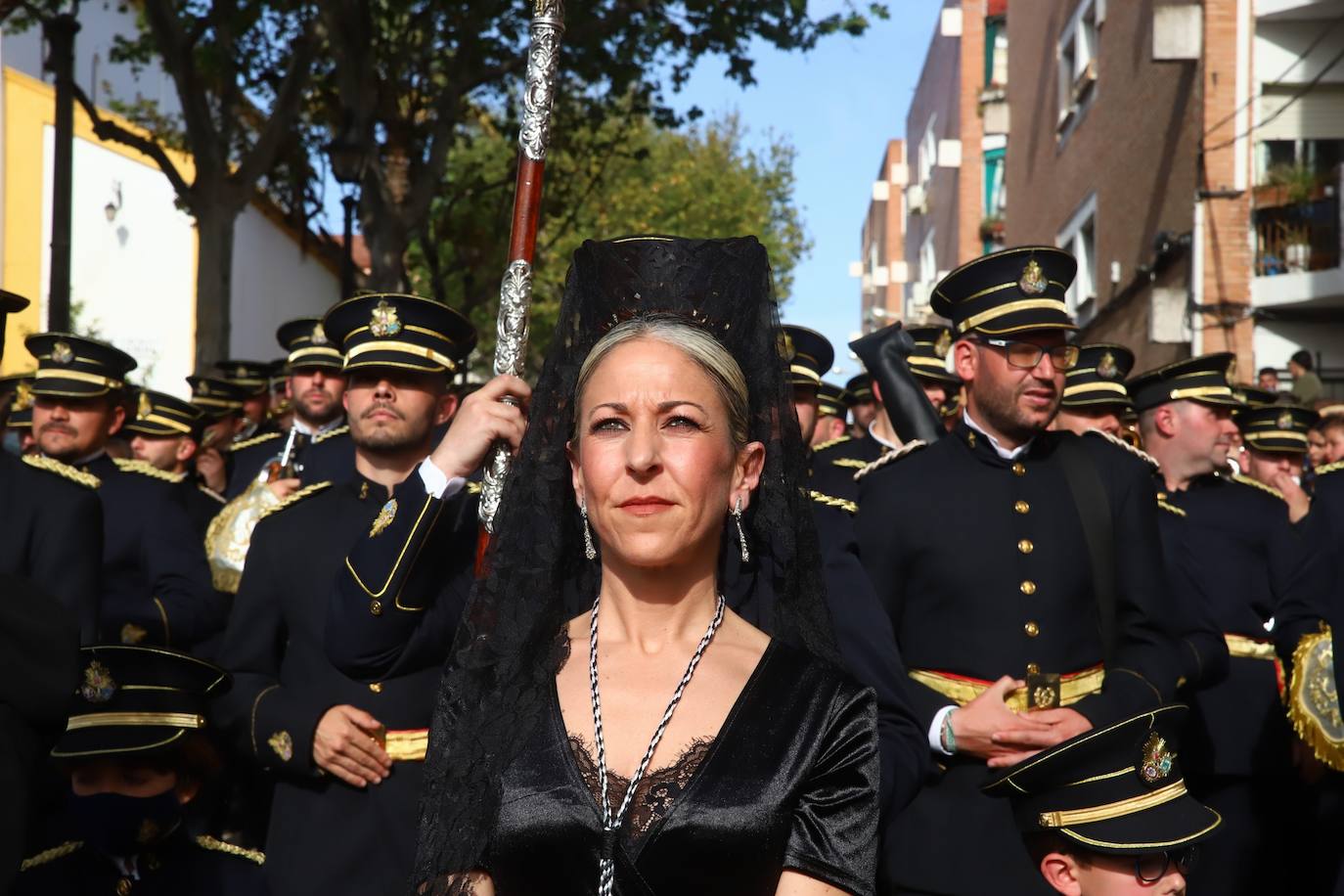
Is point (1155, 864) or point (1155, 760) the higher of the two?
point (1155, 760)

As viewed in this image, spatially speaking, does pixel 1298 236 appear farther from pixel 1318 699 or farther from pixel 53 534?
pixel 53 534

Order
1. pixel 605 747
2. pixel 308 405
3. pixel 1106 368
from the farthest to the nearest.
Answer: pixel 308 405 < pixel 1106 368 < pixel 605 747

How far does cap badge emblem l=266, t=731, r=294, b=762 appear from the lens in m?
5.06

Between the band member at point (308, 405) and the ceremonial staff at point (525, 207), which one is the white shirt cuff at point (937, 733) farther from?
the band member at point (308, 405)

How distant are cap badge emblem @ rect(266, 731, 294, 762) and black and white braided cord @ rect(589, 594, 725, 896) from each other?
6.96ft

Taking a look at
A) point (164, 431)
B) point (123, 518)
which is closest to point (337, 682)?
point (123, 518)

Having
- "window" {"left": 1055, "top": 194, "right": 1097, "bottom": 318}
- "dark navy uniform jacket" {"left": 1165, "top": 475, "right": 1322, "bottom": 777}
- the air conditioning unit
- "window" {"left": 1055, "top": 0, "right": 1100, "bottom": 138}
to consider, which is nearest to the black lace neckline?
"dark navy uniform jacket" {"left": 1165, "top": 475, "right": 1322, "bottom": 777}

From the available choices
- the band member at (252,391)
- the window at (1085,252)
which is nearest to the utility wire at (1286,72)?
the window at (1085,252)

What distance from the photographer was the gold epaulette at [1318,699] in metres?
5.64

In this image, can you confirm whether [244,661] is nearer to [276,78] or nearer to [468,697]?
[468,697]

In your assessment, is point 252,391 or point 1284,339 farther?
point 1284,339

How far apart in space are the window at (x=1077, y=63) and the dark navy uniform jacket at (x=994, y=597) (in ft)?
69.0

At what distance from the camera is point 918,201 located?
50094 millimetres

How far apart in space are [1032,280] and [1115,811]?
1.92 meters
